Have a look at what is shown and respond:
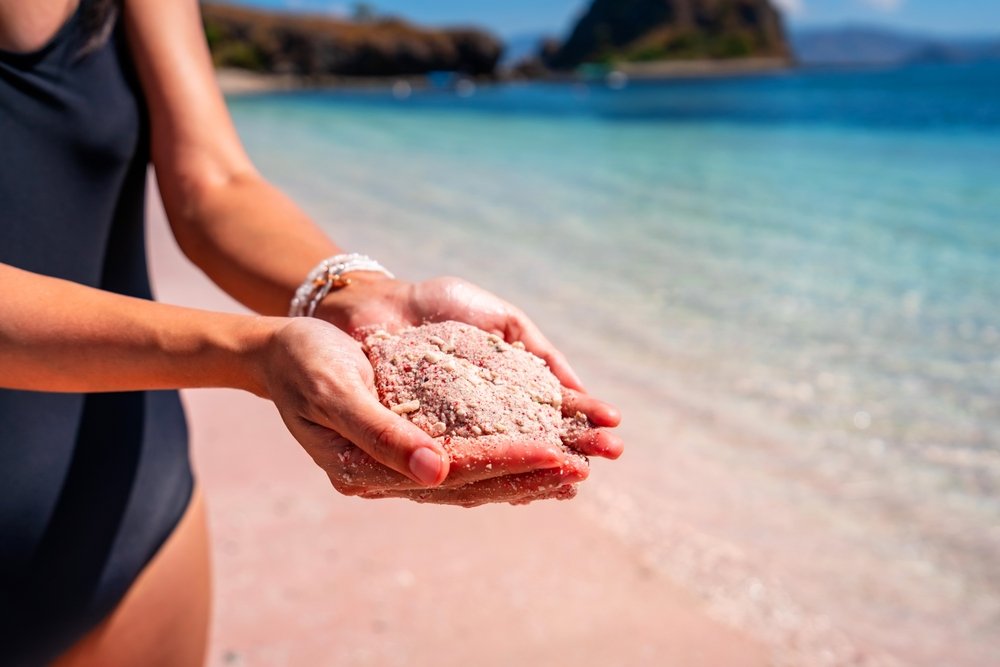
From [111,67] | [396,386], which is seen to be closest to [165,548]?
[396,386]

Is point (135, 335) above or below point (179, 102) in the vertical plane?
Result: below

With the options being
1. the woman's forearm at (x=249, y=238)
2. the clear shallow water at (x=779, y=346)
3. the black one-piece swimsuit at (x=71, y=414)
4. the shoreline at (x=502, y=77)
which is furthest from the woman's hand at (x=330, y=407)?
the shoreline at (x=502, y=77)

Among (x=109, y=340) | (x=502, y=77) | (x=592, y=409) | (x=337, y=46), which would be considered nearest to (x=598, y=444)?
(x=592, y=409)

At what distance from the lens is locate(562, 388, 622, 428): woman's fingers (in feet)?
4.50

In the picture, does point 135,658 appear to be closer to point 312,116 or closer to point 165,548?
point 165,548

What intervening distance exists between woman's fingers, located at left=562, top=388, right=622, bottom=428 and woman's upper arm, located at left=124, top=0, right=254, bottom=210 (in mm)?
815

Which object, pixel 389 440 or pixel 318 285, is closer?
pixel 389 440

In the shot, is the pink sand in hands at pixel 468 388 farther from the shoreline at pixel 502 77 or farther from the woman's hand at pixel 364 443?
the shoreline at pixel 502 77

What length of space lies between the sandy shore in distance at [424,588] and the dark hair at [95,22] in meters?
1.94

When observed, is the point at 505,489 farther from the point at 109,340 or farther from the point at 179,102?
the point at 179,102

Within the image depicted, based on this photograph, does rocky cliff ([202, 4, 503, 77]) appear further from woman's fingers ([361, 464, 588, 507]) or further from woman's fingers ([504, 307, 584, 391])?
woman's fingers ([361, 464, 588, 507])

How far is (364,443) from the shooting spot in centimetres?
110

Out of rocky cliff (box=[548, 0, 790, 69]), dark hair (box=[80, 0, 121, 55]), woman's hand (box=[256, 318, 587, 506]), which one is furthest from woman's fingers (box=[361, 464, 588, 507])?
rocky cliff (box=[548, 0, 790, 69])

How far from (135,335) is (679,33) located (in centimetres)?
11128
